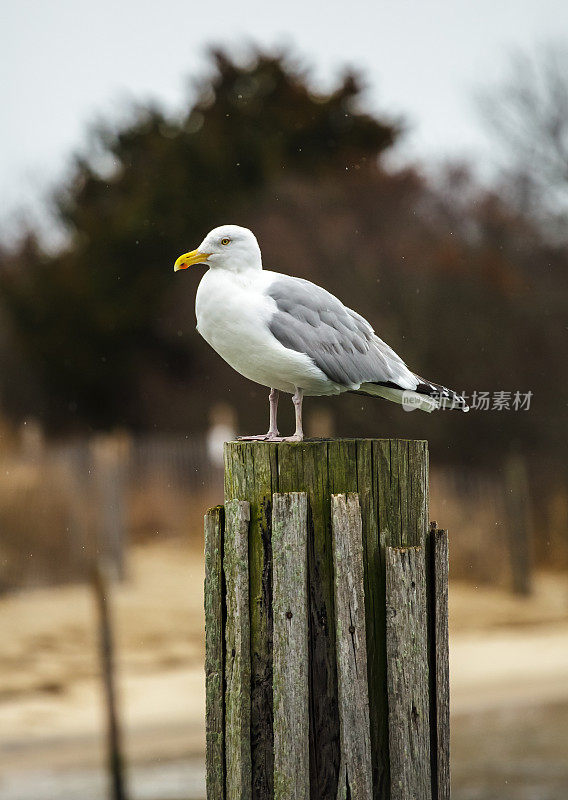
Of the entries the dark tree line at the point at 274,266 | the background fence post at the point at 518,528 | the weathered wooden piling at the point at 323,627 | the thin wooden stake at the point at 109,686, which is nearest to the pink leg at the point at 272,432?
the weathered wooden piling at the point at 323,627

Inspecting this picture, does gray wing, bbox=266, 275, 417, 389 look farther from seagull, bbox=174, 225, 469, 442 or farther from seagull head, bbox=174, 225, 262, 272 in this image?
seagull head, bbox=174, 225, 262, 272

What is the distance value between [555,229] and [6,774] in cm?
1366

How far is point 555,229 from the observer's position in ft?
66.1

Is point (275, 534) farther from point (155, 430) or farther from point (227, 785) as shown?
point (155, 430)

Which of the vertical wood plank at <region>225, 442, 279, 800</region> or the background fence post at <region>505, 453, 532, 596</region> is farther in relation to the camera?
the background fence post at <region>505, 453, 532, 596</region>

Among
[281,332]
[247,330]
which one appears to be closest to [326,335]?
[281,332]

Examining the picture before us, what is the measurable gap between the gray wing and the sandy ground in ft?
23.2

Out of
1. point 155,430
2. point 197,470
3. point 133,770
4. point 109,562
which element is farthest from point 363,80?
point 133,770

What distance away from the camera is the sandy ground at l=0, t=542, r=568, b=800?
38.9ft

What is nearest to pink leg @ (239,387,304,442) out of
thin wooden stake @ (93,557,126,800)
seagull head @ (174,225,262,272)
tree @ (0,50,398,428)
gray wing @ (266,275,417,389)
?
gray wing @ (266,275,417,389)

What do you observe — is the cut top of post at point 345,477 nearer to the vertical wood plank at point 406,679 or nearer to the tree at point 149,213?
the vertical wood plank at point 406,679

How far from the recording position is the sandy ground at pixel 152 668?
38.9 ft

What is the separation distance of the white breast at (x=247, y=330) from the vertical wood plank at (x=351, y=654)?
0.76 m

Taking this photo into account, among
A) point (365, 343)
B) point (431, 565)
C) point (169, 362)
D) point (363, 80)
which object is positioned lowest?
point (431, 565)
